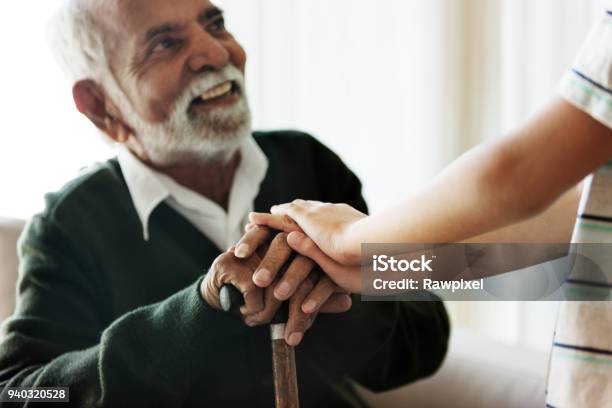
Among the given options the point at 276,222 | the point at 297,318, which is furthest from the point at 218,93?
the point at 297,318

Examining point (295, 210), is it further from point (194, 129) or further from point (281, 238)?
point (194, 129)

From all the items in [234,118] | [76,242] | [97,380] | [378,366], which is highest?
[234,118]

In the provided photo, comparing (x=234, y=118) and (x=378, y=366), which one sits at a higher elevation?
(x=234, y=118)

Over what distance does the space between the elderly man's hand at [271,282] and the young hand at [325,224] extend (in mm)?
23

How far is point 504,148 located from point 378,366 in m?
0.62

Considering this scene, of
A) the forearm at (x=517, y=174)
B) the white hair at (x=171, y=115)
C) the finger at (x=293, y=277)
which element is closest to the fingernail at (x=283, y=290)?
the finger at (x=293, y=277)

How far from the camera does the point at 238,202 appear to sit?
0.99 m

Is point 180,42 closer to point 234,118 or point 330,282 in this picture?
→ point 234,118

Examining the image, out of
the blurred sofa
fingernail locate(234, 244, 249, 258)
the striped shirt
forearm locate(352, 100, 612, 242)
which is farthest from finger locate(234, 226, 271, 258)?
the blurred sofa

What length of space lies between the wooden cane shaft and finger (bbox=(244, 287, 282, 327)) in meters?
0.01

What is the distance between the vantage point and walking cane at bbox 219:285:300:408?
0.72 meters

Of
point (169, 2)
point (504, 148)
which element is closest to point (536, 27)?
point (169, 2)

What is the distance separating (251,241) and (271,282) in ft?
0.17

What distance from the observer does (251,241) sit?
29.5 inches
